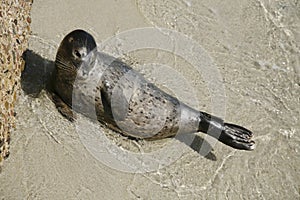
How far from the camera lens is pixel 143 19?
5.69 m

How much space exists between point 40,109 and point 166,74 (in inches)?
53.4

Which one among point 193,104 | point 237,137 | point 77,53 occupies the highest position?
point 77,53

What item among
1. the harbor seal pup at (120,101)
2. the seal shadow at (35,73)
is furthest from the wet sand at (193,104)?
the harbor seal pup at (120,101)

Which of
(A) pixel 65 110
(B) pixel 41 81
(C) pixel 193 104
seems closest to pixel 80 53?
(A) pixel 65 110

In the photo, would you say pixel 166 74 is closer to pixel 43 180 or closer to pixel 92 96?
pixel 92 96

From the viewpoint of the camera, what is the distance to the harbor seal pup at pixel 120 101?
4223mm

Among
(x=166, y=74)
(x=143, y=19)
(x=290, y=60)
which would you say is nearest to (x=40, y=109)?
(x=166, y=74)

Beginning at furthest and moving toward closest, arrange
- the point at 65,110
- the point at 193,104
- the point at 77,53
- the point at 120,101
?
the point at 193,104 < the point at 65,110 < the point at 120,101 < the point at 77,53

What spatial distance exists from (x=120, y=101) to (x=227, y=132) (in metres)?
1.05

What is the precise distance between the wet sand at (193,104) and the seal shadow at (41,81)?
1 centimetres

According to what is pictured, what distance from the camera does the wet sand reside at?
4.30 meters

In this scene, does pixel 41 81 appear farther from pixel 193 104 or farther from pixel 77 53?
pixel 193 104

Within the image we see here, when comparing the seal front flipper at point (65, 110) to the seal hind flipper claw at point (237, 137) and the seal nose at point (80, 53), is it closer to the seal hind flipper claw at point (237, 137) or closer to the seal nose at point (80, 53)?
the seal nose at point (80, 53)

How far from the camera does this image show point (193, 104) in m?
5.08
